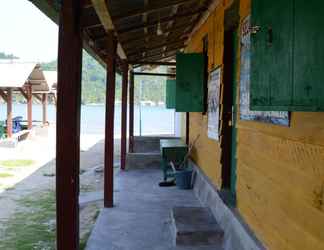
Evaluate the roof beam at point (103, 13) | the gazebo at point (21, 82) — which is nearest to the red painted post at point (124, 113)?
the roof beam at point (103, 13)

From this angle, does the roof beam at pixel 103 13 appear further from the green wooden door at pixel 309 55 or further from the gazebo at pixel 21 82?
the gazebo at pixel 21 82

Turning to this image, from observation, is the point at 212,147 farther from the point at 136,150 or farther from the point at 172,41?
the point at 136,150

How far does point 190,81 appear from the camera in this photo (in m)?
6.89

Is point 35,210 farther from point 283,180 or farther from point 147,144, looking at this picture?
point 147,144

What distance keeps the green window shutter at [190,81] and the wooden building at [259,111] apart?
2.41ft

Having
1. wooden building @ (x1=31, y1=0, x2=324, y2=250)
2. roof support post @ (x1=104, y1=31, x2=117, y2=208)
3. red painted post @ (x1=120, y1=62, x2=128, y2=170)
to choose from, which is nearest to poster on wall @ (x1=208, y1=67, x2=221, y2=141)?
wooden building @ (x1=31, y1=0, x2=324, y2=250)

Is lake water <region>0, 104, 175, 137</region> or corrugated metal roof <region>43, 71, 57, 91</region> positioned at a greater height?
corrugated metal roof <region>43, 71, 57, 91</region>

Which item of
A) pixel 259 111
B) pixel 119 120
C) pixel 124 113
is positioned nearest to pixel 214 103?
pixel 259 111

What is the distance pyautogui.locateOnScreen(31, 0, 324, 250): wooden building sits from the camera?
194cm

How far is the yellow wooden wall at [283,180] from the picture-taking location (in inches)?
90.0

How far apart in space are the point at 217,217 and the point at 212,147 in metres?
1.31

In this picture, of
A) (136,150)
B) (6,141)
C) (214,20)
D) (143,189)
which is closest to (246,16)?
(214,20)

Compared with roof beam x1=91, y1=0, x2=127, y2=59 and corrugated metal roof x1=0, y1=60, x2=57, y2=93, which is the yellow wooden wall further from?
corrugated metal roof x1=0, y1=60, x2=57, y2=93

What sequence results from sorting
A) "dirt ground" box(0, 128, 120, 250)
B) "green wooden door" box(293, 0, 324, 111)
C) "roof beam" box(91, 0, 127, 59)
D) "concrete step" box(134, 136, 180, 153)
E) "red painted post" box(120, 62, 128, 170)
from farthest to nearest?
1. "concrete step" box(134, 136, 180, 153)
2. "red painted post" box(120, 62, 128, 170)
3. "dirt ground" box(0, 128, 120, 250)
4. "roof beam" box(91, 0, 127, 59)
5. "green wooden door" box(293, 0, 324, 111)
